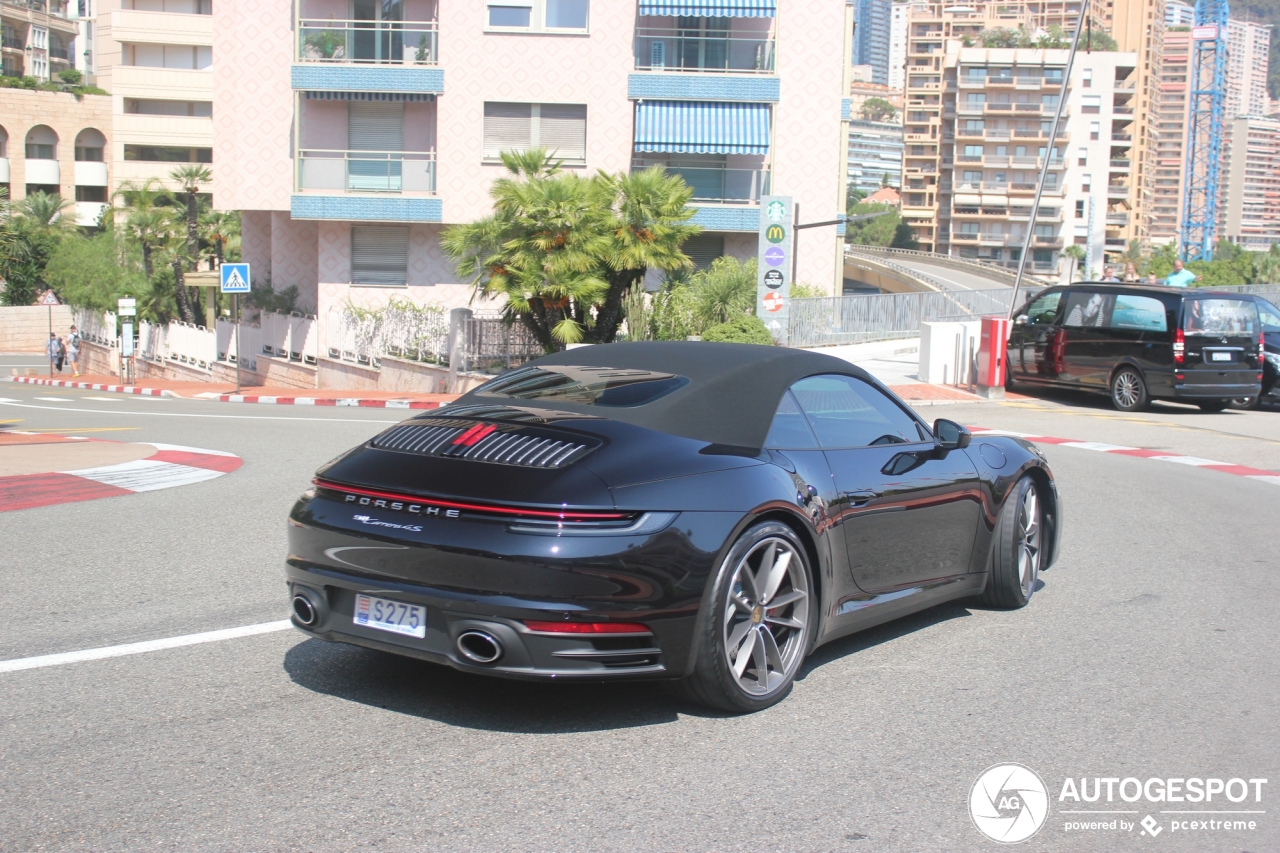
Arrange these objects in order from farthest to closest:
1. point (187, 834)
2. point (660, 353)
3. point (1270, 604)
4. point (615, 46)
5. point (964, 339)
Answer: point (615, 46) < point (964, 339) < point (1270, 604) < point (660, 353) < point (187, 834)

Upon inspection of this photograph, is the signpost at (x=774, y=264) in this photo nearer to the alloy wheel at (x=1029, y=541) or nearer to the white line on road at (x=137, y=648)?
the alloy wheel at (x=1029, y=541)

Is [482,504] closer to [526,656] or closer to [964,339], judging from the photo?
[526,656]

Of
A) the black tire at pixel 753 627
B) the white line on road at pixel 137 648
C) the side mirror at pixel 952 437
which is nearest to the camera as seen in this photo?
the black tire at pixel 753 627

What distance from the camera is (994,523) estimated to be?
6535mm

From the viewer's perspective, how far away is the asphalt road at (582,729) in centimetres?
376

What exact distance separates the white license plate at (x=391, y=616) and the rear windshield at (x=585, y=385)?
1173mm

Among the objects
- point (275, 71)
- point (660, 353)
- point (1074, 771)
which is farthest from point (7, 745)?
point (275, 71)

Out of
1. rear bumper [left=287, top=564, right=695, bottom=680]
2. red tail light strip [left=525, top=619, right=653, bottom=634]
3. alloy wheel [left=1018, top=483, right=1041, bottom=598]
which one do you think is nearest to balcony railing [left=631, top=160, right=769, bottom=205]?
alloy wheel [left=1018, top=483, right=1041, bottom=598]

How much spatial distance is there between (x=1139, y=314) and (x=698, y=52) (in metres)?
17.7

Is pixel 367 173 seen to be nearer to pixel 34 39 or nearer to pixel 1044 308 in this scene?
pixel 1044 308

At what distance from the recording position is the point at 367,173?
33.3 metres

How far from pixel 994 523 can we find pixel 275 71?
108 feet

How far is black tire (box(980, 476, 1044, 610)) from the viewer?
260 inches

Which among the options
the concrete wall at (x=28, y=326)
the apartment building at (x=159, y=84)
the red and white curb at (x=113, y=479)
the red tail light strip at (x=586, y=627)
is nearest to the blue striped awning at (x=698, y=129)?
the red and white curb at (x=113, y=479)
